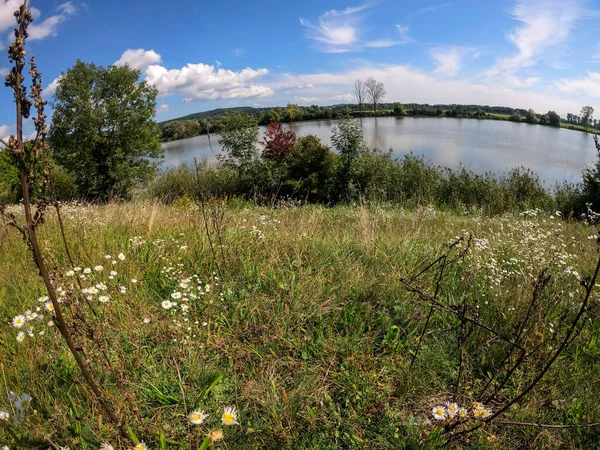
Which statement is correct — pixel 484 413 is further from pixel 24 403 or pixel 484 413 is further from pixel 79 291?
pixel 79 291

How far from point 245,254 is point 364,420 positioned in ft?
5.88

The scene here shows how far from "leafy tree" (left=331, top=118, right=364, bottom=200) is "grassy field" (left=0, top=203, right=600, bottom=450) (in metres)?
9.22

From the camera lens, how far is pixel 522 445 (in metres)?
1.57

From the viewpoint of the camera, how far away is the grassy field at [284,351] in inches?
61.8

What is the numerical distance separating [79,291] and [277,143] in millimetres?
12694

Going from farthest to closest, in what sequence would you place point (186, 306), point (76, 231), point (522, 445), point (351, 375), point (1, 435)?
point (76, 231) → point (186, 306) → point (351, 375) → point (522, 445) → point (1, 435)

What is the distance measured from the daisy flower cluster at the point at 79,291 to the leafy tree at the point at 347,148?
10.1 meters

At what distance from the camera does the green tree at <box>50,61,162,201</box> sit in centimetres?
1526

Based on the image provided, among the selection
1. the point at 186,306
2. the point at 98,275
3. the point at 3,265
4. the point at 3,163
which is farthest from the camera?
the point at 3,163

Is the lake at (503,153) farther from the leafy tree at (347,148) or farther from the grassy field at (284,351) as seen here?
the grassy field at (284,351)

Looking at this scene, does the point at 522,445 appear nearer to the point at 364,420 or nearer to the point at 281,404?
the point at 364,420

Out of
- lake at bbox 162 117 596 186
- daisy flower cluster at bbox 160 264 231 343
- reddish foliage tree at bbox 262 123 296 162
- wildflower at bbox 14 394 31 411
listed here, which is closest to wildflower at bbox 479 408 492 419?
daisy flower cluster at bbox 160 264 231 343

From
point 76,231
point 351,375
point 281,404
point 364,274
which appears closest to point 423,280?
point 364,274

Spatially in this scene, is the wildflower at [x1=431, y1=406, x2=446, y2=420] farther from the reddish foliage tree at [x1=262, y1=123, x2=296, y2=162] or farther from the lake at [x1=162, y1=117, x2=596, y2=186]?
the reddish foliage tree at [x1=262, y1=123, x2=296, y2=162]
